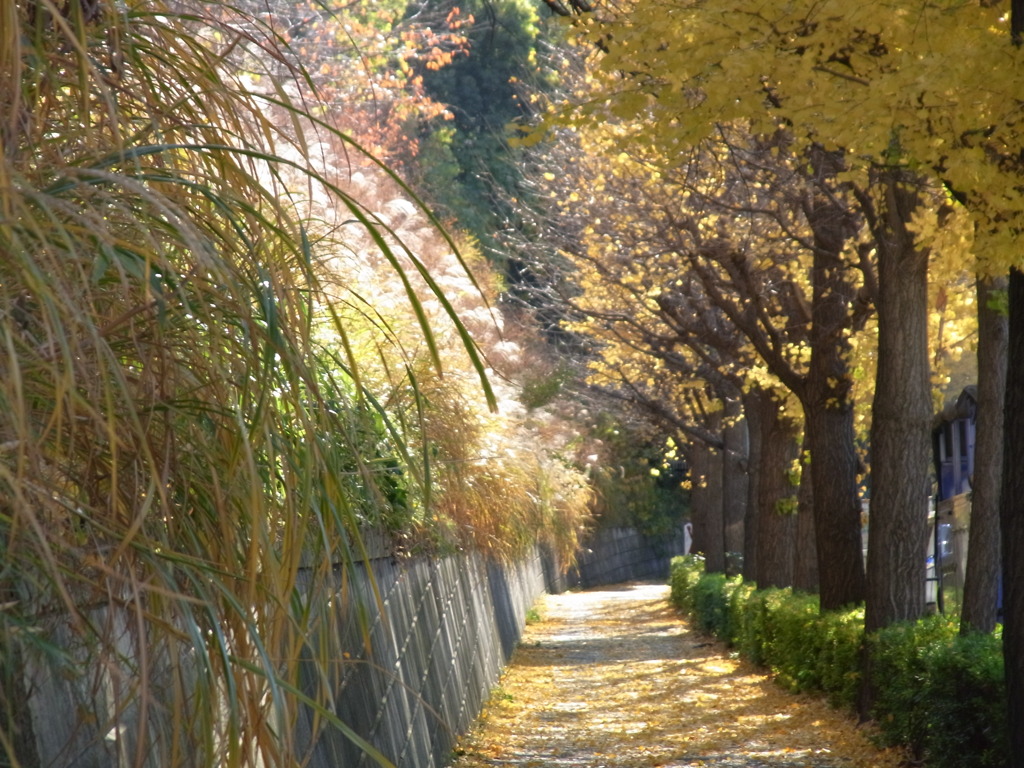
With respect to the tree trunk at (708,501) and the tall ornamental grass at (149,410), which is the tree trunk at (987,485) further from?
the tree trunk at (708,501)

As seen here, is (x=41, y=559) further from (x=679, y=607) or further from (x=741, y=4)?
(x=679, y=607)

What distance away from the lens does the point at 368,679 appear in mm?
6902

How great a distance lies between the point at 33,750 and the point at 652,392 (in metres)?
27.5

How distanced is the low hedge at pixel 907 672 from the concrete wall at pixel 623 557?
2455 centimetres

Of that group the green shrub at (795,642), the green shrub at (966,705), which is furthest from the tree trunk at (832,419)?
the green shrub at (966,705)

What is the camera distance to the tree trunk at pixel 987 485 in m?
9.59

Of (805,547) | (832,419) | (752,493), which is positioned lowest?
(805,547)

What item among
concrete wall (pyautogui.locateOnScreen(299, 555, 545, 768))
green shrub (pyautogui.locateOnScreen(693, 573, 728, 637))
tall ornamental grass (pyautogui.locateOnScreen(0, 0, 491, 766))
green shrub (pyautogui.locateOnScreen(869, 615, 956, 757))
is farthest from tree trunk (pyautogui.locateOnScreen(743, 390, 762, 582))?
tall ornamental grass (pyautogui.locateOnScreen(0, 0, 491, 766))

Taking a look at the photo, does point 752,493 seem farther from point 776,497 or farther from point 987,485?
point 987,485

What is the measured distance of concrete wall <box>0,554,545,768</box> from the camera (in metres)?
2.41

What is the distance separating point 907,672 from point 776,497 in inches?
368

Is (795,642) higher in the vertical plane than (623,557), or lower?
higher

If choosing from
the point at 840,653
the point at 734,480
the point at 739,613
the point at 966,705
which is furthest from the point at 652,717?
the point at 734,480

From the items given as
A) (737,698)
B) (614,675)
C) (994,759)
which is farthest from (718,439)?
(994,759)
